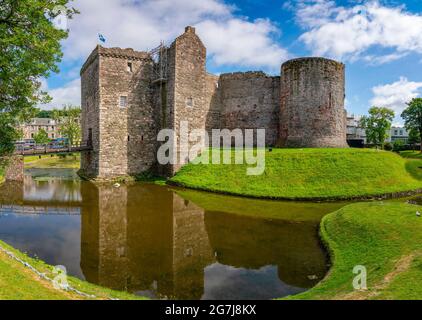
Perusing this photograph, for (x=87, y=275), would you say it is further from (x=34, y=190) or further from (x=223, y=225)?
(x=34, y=190)

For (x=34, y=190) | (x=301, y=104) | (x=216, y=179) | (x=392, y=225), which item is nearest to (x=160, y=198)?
(x=216, y=179)

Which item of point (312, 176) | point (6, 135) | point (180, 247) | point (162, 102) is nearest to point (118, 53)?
point (162, 102)

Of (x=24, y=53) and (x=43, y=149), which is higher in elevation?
(x=24, y=53)

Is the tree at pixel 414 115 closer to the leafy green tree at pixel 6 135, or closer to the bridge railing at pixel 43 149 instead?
the bridge railing at pixel 43 149

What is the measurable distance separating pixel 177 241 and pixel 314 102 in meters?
26.7

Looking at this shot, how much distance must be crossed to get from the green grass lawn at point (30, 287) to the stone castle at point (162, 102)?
22.8 meters

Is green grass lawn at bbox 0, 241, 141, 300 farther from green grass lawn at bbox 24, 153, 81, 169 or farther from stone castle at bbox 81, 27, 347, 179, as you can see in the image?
green grass lawn at bbox 24, 153, 81, 169

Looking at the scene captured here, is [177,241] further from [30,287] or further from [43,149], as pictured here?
[43,149]

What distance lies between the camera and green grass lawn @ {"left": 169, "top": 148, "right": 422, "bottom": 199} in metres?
24.2

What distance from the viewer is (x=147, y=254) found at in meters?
12.0

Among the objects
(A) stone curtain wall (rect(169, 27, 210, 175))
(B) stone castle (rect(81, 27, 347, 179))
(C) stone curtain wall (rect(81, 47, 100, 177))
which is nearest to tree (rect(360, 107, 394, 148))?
(B) stone castle (rect(81, 27, 347, 179))

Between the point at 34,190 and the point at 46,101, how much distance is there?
15.7 metres

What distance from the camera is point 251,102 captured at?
131 ft

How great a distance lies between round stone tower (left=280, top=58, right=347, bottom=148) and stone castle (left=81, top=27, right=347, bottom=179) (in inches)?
4.1
